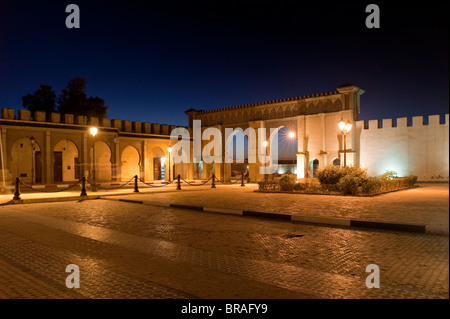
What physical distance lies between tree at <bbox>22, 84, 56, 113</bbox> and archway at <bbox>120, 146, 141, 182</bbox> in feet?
43.7

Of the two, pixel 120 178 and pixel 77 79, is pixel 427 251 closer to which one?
pixel 120 178

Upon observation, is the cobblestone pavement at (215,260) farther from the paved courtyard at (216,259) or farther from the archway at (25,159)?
the archway at (25,159)

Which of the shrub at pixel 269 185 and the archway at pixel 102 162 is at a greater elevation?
the archway at pixel 102 162

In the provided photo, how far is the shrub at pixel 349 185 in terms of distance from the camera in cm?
1518

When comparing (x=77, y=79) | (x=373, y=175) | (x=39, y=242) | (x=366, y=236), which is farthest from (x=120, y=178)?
(x=366, y=236)

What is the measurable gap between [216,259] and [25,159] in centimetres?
2683

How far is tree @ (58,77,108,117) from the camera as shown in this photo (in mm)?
38784

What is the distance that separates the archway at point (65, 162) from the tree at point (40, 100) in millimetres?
11956

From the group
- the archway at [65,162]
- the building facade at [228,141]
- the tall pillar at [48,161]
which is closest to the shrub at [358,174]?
the building facade at [228,141]

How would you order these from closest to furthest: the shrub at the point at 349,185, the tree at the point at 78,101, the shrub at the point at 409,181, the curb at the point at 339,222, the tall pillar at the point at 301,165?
1. the curb at the point at 339,222
2. the shrub at the point at 349,185
3. the shrub at the point at 409,181
4. the tall pillar at the point at 301,165
5. the tree at the point at 78,101

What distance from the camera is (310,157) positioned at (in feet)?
94.8

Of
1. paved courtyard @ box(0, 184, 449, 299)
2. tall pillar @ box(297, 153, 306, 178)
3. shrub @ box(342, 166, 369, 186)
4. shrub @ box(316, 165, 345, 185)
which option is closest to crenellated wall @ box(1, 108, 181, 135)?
tall pillar @ box(297, 153, 306, 178)

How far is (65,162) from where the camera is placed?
95.5ft

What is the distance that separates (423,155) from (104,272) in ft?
79.2
